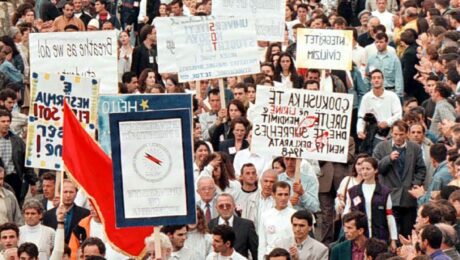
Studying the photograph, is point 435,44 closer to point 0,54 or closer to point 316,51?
point 316,51

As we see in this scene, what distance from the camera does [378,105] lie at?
2717cm

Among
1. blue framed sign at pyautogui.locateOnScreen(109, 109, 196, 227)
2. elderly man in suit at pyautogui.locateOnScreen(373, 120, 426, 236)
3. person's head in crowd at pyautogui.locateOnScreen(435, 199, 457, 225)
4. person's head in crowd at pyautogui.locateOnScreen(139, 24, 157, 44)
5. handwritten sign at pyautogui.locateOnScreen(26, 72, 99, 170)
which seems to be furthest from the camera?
person's head in crowd at pyautogui.locateOnScreen(139, 24, 157, 44)

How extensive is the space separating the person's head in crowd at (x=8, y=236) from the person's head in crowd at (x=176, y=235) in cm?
166

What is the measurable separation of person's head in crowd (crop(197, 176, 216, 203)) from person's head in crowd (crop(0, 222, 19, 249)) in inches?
89.3

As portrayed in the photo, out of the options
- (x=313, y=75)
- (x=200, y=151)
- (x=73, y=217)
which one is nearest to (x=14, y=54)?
(x=313, y=75)

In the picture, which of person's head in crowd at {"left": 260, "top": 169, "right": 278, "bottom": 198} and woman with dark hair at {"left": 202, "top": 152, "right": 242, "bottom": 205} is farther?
woman with dark hair at {"left": 202, "top": 152, "right": 242, "bottom": 205}

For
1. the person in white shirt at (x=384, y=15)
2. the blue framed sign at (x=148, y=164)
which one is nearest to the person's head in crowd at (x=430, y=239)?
the blue framed sign at (x=148, y=164)

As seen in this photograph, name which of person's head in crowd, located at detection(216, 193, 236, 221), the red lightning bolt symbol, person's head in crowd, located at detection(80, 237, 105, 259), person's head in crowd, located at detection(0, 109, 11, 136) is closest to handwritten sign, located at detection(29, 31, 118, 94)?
→ person's head in crowd, located at detection(0, 109, 11, 136)

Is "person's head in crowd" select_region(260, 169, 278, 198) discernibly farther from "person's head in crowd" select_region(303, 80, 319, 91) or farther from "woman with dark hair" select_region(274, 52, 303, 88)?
"woman with dark hair" select_region(274, 52, 303, 88)

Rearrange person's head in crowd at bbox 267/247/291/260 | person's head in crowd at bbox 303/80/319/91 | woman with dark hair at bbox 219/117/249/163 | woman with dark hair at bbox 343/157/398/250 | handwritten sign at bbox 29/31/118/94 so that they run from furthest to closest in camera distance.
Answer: person's head in crowd at bbox 303/80/319/91, handwritten sign at bbox 29/31/118/94, woman with dark hair at bbox 219/117/249/163, woman with dark hair at bbox 343/157/398/250, person's head in crowd at bbox 267/247/291/260

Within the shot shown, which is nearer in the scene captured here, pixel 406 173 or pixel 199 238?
pixel 199 238

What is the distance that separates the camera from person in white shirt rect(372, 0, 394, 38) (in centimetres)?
3384

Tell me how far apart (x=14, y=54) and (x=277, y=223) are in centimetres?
1038

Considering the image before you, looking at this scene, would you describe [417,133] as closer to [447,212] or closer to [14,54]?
[447,212]
